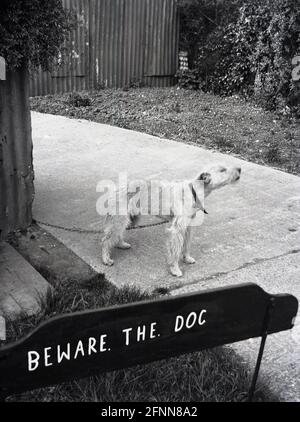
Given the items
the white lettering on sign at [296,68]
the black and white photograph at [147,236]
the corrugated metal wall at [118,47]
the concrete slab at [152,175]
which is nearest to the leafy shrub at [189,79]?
the corrugated metal wall at [118,47]

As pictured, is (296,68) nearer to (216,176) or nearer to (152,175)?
(152,175)

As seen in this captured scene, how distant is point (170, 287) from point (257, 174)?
3.30 meters

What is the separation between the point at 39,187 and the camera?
241 inches

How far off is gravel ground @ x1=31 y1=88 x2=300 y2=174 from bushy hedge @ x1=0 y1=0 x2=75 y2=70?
4.16m

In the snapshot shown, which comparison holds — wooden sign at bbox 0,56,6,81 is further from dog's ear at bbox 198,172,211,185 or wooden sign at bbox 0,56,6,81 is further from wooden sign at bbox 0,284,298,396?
wooden sign at bbox 0,284,298,396

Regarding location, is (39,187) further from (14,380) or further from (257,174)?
(14,380)

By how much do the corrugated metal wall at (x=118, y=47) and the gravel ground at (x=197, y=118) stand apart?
0.55 meters

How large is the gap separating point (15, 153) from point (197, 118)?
591 cm

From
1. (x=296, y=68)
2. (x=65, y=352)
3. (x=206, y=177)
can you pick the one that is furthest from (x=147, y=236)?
(x=296, y=68)

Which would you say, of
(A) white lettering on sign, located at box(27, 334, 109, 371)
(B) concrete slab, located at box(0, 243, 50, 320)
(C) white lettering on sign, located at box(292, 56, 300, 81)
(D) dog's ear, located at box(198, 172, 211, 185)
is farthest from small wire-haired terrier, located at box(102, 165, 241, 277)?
(C) white lettering on sign, located at box(292, 56, 300, 81)

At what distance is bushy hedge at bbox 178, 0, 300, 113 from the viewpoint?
991 centimetres

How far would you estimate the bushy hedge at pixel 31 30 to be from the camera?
3.79 metres

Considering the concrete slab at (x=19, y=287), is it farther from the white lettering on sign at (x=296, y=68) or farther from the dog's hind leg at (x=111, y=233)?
the white lettering on sign at (x=296, y=68)
